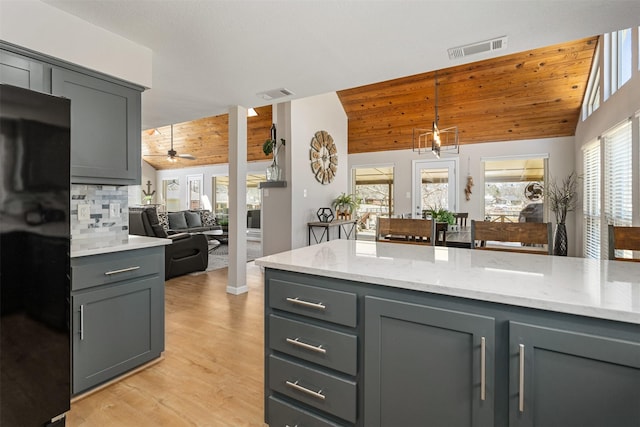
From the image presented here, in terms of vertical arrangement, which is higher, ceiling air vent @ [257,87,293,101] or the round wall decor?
ceiling air vent @ [257,87,293,101]

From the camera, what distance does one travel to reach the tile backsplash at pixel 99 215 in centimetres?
225

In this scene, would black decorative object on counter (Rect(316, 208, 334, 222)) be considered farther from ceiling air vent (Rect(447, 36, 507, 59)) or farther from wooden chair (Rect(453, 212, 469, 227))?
ceiling air vent (Rect(447, 36, 507, 59))

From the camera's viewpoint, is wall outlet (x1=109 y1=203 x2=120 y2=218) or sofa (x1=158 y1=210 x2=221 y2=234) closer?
wall outlet (x1=109 y1=203 x2=120 y2=218)

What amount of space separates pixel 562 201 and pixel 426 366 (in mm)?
5841

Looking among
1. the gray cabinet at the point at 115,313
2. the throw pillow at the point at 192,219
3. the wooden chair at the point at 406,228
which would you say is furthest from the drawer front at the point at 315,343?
the throw pillow at the point at 192,219

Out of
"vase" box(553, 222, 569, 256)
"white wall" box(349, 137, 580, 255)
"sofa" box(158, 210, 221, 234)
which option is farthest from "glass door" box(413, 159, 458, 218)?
"sofa" box(158, 210, 221, 234)

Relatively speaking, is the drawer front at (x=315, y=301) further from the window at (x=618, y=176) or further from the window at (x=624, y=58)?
the window at (x=624, y=58)

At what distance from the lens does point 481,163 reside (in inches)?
252

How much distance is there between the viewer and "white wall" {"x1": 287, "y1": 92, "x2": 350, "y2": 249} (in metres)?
4.93

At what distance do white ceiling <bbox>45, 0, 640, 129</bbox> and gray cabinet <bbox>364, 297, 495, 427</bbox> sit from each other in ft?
5.71

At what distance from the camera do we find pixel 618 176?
138 inches

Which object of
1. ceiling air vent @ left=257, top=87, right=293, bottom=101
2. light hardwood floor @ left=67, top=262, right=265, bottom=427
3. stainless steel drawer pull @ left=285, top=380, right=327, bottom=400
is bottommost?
light hardwood floor @ left=67, top=262, right=265, bottom=427

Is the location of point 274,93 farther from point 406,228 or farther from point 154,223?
point 154,223

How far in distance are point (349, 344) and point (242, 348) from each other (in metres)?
1.57
